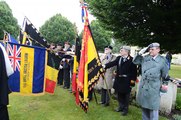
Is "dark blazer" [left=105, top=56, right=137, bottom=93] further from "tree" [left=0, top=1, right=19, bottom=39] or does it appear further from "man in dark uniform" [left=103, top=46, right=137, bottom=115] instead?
"tree" [left=0, top=1, right=19, bottom=39]

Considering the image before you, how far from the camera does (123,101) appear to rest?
7000 millimetres

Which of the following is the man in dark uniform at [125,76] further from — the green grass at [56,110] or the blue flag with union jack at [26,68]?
the blue flag with union jack at [26,68]

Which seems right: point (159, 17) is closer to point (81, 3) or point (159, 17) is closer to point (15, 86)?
point (81, 3)

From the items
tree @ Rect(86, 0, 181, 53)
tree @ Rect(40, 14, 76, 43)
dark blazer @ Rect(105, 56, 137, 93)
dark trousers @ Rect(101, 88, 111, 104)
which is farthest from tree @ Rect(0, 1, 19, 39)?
dark blazer @ Rect(105, 56, 137, 93)

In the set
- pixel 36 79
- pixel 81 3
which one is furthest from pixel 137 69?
pixel 36 79

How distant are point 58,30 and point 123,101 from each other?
142 feet

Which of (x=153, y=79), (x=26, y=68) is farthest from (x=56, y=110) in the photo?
(x=153, y=79)

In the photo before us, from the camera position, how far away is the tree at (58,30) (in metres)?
47.7

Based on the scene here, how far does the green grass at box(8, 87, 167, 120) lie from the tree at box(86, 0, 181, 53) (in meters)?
2.92

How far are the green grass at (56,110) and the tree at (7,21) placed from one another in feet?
107

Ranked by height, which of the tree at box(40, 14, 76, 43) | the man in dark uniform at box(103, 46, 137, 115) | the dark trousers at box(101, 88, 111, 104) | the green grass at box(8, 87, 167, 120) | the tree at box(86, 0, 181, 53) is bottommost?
the green grass at box(8, 87, 167, 120)

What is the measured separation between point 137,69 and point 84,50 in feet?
5.45

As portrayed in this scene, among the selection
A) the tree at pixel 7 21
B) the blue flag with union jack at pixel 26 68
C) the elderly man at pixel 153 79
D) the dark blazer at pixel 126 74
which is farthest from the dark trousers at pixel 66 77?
the tree at pixel 7 21

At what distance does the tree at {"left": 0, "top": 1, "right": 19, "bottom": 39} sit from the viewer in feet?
127
